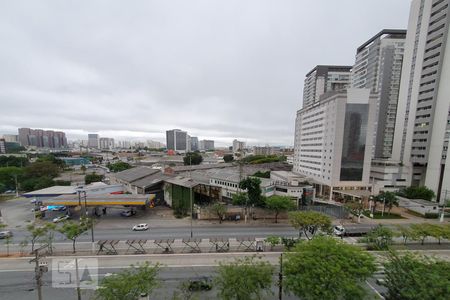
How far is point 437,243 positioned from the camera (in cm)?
2420

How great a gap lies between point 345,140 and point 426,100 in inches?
972

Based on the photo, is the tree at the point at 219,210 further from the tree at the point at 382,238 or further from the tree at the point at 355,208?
the tree at the point at 355,208

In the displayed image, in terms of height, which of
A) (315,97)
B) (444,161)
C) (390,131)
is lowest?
(444,161)

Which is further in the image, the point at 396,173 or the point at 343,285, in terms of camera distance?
the point at 396,173

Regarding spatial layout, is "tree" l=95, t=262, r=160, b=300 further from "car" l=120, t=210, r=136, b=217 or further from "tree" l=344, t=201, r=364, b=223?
"tree" l=344, t=201, r=364, b=223

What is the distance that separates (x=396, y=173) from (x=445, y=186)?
28.2 ft

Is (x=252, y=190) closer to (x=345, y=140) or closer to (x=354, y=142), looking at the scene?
(x=345, y=140)

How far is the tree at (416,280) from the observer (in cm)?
978

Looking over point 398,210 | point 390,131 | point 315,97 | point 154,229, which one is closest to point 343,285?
point 154,229

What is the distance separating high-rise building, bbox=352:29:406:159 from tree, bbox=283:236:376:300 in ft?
235

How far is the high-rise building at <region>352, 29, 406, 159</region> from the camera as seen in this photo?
66375 millimetres

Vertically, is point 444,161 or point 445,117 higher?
point 445,117

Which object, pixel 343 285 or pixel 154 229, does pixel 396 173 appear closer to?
pixel 343 285

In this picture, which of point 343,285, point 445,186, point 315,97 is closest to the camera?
point 343,285
